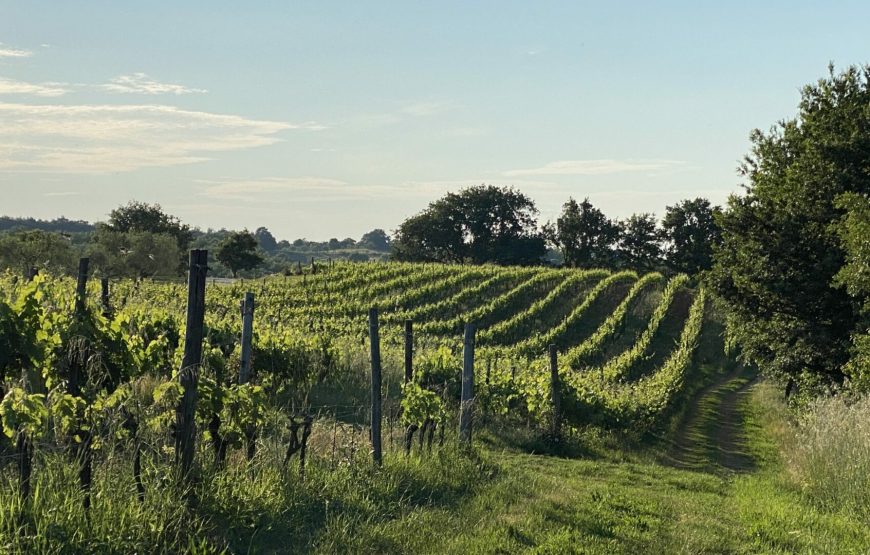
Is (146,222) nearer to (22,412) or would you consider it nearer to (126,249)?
(126,249)

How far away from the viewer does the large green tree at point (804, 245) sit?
66.3ft

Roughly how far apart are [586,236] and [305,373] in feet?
235

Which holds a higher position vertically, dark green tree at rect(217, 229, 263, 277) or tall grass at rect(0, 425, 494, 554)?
dark green tree at rect(217, 229, 263, 277)

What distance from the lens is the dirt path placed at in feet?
56.5

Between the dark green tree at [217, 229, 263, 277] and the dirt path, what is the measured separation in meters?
60.3

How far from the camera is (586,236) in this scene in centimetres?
8606

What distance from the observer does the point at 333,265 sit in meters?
55.9

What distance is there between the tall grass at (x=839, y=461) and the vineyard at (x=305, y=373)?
510 centimetres

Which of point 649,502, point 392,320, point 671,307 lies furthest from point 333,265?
point 649,502

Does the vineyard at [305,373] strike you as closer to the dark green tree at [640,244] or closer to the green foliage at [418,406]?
the green foliage at [418,406]

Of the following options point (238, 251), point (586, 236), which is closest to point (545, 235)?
point (586, 236)

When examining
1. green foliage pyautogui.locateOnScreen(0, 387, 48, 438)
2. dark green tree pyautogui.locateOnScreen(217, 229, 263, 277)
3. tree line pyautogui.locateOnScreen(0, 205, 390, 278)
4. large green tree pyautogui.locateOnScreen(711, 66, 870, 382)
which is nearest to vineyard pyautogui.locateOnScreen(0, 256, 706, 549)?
green foliage pyautogui.locateOnScreen(0, 387, 48, 438)

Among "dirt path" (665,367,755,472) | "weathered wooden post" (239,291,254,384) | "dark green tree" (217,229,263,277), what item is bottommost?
"dirt path" (665,367,755,472)

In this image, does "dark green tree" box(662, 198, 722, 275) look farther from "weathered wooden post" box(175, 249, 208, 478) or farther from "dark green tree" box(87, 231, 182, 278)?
"weathered wooden post" box(175, 249, 208, 478)
